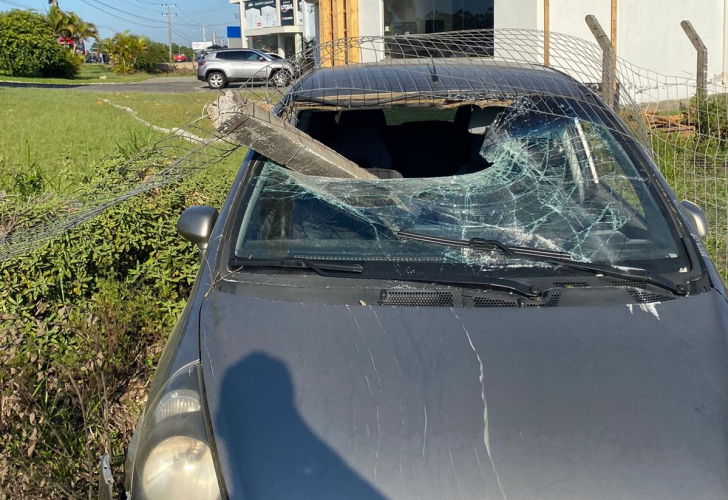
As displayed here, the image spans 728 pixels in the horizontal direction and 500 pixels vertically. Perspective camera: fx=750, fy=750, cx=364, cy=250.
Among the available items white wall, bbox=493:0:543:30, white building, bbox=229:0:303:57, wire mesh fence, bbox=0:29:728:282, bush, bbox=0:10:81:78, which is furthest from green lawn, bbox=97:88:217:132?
white building, bbox=229:0:303:57

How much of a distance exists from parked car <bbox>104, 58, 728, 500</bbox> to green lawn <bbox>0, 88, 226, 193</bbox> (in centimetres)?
88

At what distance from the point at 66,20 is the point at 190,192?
54073 millimetres

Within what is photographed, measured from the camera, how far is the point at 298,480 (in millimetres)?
1814

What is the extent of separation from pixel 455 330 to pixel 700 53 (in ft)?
17.4

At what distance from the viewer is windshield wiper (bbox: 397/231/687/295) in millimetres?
→ 2477

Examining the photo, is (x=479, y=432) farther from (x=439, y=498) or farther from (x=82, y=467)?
(x=82, y=467)

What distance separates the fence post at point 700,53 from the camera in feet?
20.1

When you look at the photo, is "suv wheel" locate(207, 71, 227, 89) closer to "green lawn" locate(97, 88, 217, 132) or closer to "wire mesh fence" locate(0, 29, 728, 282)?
"green lawn" locate(97, 88, 217, 132)

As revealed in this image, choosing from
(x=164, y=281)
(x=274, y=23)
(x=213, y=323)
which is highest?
(x=274, y=23)

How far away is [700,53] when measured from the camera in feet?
21.2

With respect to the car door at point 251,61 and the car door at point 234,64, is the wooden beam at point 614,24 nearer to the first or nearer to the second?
the car door at point 251,61

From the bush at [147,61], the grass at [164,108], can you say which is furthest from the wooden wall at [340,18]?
the bush at [147,61]

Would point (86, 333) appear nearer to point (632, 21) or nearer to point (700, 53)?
point (700, 53)

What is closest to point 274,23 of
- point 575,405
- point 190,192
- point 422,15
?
point 422,15
